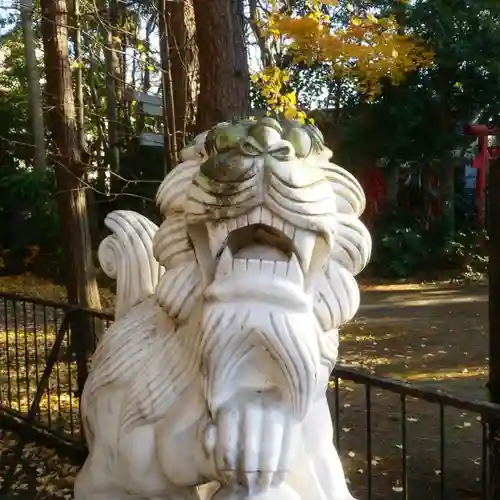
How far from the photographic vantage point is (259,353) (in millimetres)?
1499

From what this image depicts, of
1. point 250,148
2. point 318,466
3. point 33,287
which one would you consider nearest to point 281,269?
point 250,148

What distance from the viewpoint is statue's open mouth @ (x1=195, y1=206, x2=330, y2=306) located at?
1477mm

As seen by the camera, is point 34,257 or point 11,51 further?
point 11,51

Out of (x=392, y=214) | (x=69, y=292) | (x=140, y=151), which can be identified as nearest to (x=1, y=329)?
(x=69, y=292)

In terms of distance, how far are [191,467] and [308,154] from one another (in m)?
0.72

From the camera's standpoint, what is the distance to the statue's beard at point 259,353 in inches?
57.9

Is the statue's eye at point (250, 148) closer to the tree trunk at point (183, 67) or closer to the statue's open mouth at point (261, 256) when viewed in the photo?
the statue's open mouth at point (261, 256)

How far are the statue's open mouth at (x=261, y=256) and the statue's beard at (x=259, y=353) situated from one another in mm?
37

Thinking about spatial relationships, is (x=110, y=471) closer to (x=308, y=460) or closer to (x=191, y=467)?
(x=191, y=467)

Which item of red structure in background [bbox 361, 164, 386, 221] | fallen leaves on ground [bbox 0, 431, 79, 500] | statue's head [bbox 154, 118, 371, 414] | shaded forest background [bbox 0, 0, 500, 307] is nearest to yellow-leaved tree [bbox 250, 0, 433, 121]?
shaded forest background [bbox 0, 0, 500, 307]

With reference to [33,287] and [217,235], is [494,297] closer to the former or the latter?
[217,235]

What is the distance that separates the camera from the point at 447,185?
13508mm

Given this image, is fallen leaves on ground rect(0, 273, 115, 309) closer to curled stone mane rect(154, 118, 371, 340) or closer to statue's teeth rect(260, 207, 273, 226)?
curled stone mane rect(154, 118, 371, 340)

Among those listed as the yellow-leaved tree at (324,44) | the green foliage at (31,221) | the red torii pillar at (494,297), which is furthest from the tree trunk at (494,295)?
the green foliage at (31,221)
